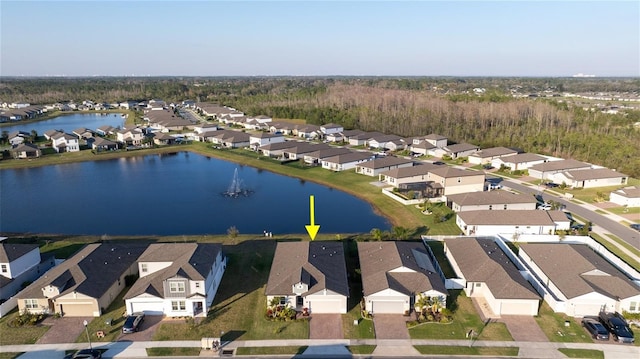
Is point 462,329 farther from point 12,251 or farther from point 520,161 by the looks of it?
point 520,161

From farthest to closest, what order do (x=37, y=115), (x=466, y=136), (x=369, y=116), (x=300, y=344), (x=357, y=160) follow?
1. (x=37, y=115)
2. (x=369, y=116)
3. (x=466, y=136)
4. (x=357, y=160)
5. (x=300, y=344)

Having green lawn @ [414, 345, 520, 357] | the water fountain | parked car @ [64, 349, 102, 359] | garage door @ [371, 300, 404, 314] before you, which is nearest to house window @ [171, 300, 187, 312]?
parked car @ [64, 349, 102, 359]

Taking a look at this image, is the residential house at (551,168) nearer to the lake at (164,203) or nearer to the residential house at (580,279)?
the residential house at (580,279)

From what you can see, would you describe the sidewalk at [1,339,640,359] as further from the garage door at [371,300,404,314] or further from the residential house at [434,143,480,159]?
the residential house at [434,143,480,159]

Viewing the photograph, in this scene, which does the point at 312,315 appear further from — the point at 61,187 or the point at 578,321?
the point at 61,187

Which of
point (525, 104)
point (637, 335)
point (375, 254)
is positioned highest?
point (525, 104)

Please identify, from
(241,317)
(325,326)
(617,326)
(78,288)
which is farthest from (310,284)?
(617,326)

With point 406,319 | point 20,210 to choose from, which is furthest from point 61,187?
point 406,319
